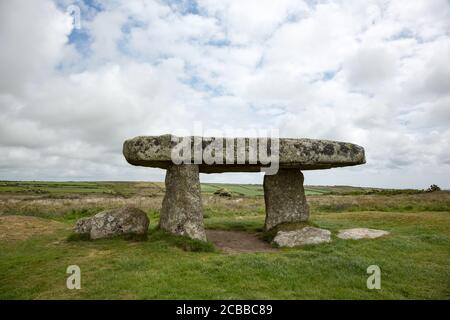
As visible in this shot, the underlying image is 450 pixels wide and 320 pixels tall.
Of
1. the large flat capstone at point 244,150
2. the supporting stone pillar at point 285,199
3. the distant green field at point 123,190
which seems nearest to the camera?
the large flat capstone at point 244,150

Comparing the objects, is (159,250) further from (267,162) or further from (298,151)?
(298,151)

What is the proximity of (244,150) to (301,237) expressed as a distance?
3.74m

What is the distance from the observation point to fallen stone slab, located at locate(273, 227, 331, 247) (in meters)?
12.5

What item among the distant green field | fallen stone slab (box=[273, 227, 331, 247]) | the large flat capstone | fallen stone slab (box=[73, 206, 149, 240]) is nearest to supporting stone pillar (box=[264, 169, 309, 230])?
fallen stone slab (box=[273, 227, 331, 247])

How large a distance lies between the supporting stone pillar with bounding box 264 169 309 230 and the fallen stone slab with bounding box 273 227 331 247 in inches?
Answer: 59.2

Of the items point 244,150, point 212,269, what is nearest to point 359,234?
point 244,150

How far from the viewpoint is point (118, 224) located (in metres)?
12.9

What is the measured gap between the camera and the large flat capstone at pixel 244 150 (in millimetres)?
11930

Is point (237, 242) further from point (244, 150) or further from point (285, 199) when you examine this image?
point (244, 150)

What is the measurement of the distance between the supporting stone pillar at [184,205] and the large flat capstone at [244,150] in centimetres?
51

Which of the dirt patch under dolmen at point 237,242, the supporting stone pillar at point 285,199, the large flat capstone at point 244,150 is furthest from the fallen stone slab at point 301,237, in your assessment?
the large flat capstone at point 244,150

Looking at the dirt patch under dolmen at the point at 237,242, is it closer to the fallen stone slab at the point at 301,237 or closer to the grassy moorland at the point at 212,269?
the fallen stone slab at the point at 301,237

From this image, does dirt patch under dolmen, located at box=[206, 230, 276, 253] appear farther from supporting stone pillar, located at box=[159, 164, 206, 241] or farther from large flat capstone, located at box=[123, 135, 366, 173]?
large flat capstone, located at box=[123, 135, 366, 173]
